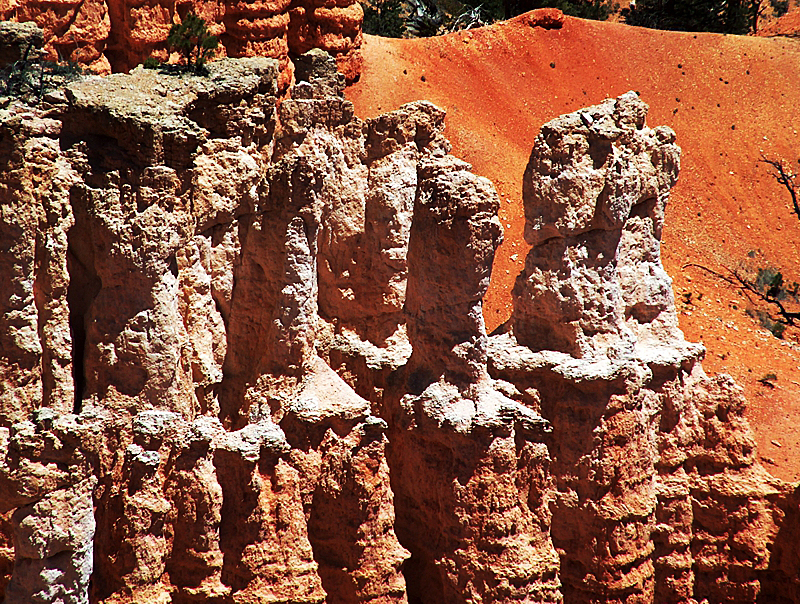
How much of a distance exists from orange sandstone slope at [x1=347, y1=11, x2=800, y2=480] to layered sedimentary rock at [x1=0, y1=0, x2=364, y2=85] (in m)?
2.60

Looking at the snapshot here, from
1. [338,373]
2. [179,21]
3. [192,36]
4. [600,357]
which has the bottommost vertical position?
[600,357]

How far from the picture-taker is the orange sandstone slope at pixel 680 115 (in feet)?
98.2

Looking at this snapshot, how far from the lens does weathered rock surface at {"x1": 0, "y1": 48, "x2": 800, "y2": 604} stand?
1203 cm

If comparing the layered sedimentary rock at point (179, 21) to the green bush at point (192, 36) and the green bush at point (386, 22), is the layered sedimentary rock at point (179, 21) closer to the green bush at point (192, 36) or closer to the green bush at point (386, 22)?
the green bush at point (192, 36)

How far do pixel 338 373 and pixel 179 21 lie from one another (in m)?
14.0

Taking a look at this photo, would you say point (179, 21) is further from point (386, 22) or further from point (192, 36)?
point (386, 22)

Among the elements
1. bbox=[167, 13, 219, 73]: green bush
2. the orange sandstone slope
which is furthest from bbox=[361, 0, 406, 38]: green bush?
bbox=[167, 13, 219, 73]: green bush

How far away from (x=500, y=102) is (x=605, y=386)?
24945 millimetres

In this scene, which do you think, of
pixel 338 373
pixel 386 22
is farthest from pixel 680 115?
pixel 338 373

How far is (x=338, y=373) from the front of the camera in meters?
15.8

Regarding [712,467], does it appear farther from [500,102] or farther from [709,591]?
[500,102]

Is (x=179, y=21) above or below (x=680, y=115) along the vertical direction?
below

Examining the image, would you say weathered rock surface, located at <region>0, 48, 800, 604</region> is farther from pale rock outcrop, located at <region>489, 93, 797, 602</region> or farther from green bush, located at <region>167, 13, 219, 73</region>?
green bush, located at <region>167, 13, 219, 73</region>

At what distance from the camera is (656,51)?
44.6 m
